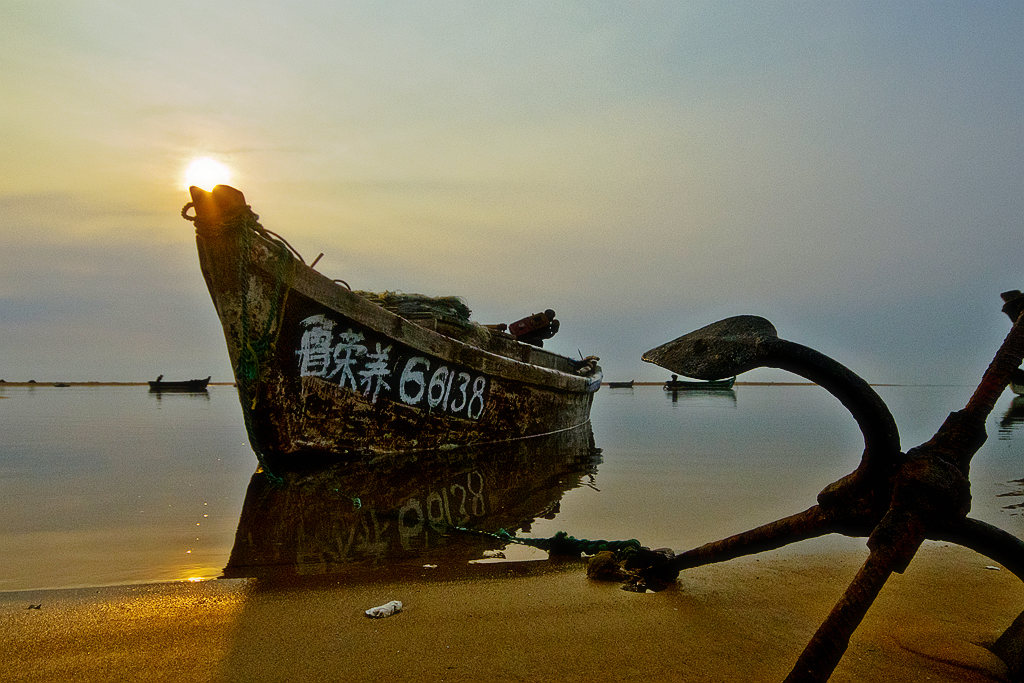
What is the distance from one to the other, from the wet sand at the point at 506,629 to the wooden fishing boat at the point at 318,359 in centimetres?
345

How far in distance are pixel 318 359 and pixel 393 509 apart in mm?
2255

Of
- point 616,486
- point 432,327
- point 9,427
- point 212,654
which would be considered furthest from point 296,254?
point 9,427

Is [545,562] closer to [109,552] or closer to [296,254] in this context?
[109,552]

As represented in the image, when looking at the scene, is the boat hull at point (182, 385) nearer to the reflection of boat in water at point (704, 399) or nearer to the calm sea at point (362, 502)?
the reflection of boat in water at point (704, 399)

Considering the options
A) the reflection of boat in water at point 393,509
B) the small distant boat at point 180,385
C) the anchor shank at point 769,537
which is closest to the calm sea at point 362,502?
the reflection of boat in water at point 393,509

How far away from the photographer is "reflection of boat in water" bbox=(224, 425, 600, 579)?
324 centimetres

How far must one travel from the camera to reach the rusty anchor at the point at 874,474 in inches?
50.6

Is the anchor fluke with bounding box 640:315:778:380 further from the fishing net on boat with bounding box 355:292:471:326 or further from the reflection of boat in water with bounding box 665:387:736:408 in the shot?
the reflection of boat in water with bounding box 665:387:736:408

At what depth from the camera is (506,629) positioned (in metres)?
2.08

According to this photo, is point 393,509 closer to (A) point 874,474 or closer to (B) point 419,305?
(A) point 874,474

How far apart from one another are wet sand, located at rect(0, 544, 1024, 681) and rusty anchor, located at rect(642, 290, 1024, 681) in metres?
0.47

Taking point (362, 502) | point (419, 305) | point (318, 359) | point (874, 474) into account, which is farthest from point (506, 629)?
point (419, 305)

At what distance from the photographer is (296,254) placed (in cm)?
591

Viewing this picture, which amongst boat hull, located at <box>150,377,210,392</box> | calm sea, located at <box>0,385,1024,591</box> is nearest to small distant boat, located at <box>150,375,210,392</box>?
boat hull, located at <box>150,377,210,392</box>
